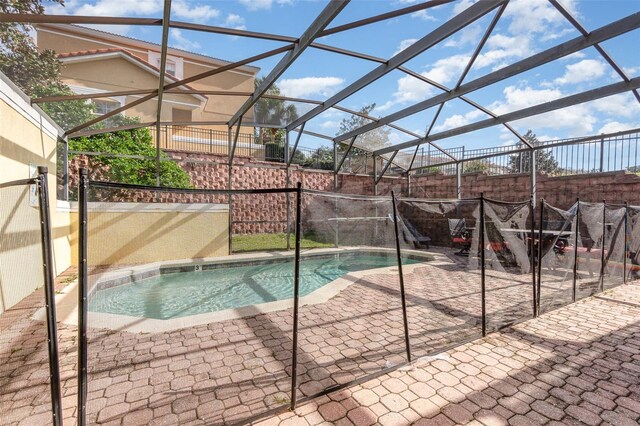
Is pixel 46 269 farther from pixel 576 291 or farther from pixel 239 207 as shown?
pixel 239 207

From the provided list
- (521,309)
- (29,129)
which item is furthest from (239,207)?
(521,309)

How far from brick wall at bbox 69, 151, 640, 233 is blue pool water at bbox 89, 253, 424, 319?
1.96 metres

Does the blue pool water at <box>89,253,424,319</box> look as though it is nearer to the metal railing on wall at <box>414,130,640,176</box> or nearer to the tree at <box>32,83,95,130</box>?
the tree at <box>32,83,95,130</box>

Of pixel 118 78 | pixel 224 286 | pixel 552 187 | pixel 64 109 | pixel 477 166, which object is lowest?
pixel 224 286

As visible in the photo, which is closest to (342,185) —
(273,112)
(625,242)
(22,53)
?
(273,112)

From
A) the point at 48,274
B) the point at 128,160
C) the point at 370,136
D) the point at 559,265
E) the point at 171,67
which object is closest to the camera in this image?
the point at 48,274

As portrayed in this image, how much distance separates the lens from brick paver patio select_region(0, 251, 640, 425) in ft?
6.83

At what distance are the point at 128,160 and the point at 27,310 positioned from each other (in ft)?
17.7

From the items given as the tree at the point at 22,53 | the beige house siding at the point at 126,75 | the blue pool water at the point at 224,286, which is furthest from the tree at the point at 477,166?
the tree at the point at 22,53

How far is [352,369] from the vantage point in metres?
2.62

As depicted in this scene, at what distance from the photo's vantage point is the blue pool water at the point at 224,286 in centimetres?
460

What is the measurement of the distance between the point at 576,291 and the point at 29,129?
868cm

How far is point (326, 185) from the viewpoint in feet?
38.5

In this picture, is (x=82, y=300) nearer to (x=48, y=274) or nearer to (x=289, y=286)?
(x=48, y=274)
